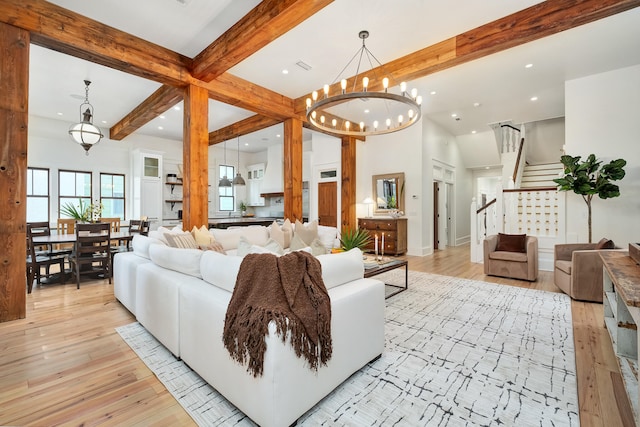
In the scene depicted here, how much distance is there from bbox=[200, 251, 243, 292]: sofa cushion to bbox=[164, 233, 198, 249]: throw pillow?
132cm

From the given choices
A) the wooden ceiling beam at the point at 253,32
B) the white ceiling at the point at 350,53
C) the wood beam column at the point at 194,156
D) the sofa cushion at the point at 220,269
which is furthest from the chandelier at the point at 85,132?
the sofa cushion at the point at 220,269

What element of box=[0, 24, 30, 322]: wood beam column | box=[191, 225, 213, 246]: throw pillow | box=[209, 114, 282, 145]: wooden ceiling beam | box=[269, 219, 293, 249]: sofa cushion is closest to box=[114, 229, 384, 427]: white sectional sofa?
box=[191, 225, 213, 246]: throw pillow

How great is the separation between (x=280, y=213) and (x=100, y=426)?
8.85m

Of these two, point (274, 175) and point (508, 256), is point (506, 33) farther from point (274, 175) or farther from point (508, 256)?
point (274, 175)

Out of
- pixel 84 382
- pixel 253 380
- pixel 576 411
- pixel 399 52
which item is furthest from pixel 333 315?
pixel 399 52

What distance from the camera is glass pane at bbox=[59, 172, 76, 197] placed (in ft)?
23.0

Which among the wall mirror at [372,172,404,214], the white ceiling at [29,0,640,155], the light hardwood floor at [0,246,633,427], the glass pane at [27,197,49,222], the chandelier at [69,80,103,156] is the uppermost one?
the white ceiling at [29,0,640,155]

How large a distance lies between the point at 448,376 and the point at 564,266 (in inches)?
122

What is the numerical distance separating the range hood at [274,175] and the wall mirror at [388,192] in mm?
3205

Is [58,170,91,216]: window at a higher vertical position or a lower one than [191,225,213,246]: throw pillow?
higher

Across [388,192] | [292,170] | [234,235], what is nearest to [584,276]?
[388,192]

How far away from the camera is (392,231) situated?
6.91 meters

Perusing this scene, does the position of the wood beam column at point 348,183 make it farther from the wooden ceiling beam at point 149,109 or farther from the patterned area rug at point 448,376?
the patterned area rug at point 448,376

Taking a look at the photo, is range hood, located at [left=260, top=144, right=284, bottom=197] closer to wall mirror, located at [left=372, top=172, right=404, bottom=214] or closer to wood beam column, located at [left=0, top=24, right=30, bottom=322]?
wall mirror, located at [left=372, top=172, right=404, bottom=214]
